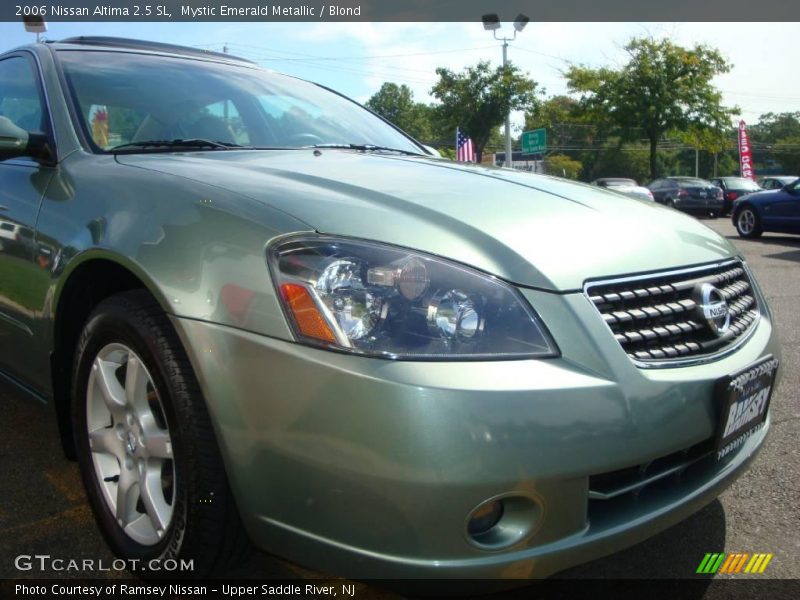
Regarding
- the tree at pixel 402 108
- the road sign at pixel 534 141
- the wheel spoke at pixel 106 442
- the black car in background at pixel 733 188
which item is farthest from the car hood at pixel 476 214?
the tree at pixel 402 108

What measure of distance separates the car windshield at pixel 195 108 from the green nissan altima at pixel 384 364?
0.38 metres

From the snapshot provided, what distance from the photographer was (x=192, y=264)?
170 cm

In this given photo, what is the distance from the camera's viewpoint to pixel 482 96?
31.0 meters

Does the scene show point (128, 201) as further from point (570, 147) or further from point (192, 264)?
point (570, 147)

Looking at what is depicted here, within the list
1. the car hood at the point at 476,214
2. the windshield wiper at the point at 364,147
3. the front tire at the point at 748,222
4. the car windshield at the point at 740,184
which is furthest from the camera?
the car windshield at the point at 740,184

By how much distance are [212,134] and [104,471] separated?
4.26ft

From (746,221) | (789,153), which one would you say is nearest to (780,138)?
(789,153)

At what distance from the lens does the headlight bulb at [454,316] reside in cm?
153

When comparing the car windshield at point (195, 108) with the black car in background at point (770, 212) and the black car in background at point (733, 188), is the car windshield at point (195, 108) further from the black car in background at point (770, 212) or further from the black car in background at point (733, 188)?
the black car in background at point (733, 188)

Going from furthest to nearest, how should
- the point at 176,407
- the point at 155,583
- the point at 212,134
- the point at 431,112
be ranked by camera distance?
the point at 431,112 → the point at 212,134 → the point at 155,583 → the point at 176,407

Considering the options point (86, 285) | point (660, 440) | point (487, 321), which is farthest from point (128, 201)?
point (660, 440)

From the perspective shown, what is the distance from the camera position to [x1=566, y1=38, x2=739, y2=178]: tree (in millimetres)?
28016

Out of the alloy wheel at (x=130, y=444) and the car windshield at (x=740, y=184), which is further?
the car windshield at (x=740, y=184)

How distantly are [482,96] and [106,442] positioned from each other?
3063 centimetres
